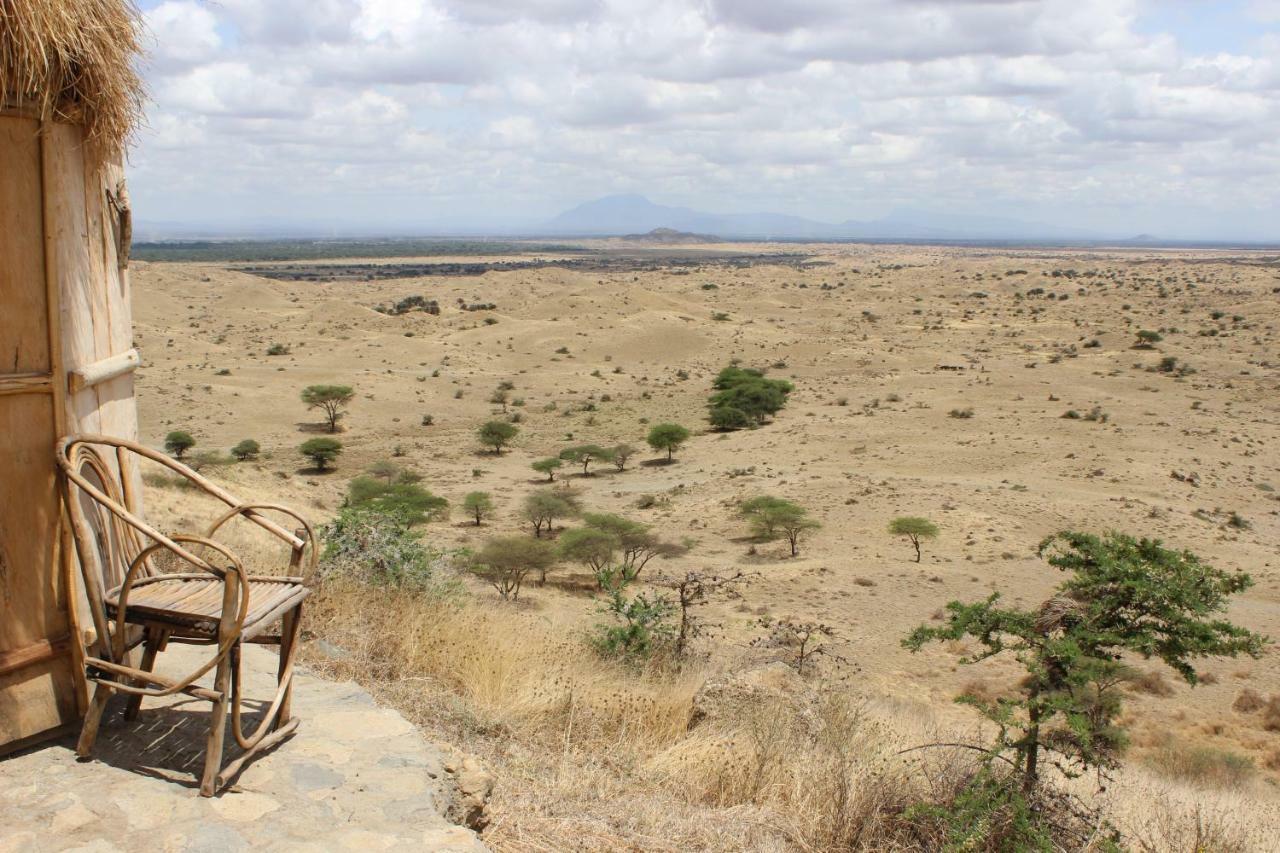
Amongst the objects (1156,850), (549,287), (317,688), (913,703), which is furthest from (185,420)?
(549,287)

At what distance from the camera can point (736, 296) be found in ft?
241

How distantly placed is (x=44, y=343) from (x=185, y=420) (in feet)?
110

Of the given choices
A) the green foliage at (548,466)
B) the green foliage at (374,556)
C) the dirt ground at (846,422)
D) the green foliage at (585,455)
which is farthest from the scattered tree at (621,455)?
the green foliage at (374,556)

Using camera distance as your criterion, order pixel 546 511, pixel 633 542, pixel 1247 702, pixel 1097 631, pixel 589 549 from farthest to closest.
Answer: pixel 546 511 → pixel 633 542 → pixel 589 549 → pixel 1247 702 → pixel 1097 631

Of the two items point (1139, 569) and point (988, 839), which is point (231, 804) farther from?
point (1139, 569)

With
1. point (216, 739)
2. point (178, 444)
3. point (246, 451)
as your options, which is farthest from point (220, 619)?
point (246, 451)

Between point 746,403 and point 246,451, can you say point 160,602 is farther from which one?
point 746,403

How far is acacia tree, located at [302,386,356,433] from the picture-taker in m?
35.2

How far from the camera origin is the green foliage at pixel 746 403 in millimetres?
35491

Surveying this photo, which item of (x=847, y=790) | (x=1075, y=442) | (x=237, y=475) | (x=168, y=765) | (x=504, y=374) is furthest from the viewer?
(x=504, y=374)

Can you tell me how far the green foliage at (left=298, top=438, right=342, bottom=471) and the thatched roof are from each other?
26057 mm

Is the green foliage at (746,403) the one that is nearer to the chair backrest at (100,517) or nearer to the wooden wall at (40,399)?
the chair backrest at (100,517)

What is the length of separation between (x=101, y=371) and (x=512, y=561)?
15199mm

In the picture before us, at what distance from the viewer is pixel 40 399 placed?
361cm
